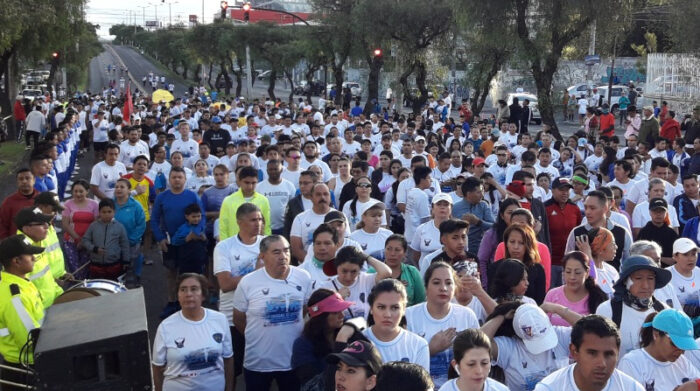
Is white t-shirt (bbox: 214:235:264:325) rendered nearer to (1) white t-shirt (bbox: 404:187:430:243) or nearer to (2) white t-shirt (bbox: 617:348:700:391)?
(1) white t-shirt (bbox: 404:187:430:243)

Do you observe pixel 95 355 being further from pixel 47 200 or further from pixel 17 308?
pixel 47 200

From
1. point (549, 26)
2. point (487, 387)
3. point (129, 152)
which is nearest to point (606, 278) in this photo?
point (487, 387)

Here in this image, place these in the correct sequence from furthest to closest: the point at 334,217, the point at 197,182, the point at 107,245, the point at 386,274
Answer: the point at 197,182
the point at 107,245
the point at 334,217
the point at 386,274

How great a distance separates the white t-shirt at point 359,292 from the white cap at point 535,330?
4.86 feet

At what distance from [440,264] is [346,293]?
2.92 feet

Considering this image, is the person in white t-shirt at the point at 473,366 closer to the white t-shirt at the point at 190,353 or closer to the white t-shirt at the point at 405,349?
the white t-shirt at the point at 405,349

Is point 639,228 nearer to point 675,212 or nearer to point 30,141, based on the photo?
point 675,212

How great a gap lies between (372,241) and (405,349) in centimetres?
283

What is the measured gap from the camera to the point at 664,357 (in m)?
4.70

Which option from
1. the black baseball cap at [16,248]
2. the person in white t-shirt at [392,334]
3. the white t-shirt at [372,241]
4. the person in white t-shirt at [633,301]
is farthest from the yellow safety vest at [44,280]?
the person in white t-shirt at [633,301]


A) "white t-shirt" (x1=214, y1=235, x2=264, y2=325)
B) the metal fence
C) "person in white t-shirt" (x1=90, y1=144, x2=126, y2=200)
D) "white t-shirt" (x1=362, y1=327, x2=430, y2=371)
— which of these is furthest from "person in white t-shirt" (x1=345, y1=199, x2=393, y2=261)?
the metal fence

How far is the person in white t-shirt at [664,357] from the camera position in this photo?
4.60 m

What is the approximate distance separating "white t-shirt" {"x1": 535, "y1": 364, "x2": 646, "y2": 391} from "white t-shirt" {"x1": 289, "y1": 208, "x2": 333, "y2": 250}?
417 cm

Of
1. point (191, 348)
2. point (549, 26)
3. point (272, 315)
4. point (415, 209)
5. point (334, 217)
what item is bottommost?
point (191, 348)
